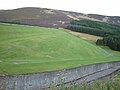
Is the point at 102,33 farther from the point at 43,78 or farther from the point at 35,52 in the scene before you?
the point at 43,78

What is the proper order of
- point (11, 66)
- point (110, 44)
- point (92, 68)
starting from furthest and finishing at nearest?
point (110, 44) → point (92, 68) → point (11, 66)

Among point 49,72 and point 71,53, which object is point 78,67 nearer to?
point 49,72

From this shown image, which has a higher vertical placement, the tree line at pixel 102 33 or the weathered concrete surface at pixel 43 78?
the weathered concrete surface at pixel 43 78

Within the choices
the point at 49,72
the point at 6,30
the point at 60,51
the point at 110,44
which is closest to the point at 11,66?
the point at 49,72

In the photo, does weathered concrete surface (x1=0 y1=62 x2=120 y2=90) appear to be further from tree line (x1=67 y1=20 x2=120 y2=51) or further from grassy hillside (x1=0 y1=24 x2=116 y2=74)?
tree line (x1=67 y1=20 x2=120 y2=51)

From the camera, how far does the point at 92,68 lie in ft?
190

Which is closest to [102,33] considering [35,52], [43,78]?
[35,52]

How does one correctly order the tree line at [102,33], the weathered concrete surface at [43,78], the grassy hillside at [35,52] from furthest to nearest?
the tree line at [102,33], the grassy hillside at [35,52], the weathered concrete surface at [43,78]

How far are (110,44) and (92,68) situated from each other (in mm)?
55268

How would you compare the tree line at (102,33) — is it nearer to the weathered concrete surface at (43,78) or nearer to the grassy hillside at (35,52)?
the grassy hillside at (35,52)

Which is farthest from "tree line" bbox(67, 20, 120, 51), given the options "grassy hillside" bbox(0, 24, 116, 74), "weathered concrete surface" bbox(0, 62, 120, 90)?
"weathered concrete surface" bbox(0, 62, 120, 90)

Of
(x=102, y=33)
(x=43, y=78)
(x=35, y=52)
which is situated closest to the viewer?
(x=43, y=78)

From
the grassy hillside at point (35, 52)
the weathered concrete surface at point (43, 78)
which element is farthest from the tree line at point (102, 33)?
the weathered concrete surface at point (43, 78)

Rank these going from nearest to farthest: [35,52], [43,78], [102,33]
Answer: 1. [43,78]
2. [35,52]
3. [102,33]
